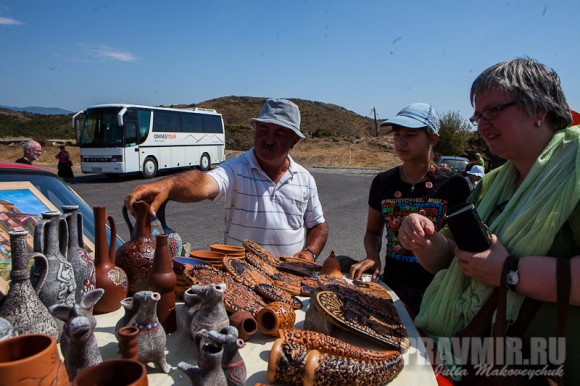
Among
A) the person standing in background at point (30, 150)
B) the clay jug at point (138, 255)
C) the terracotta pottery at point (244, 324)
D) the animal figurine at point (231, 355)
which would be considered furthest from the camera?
the person standing in background at point (30, 150)

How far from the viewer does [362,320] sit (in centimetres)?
158

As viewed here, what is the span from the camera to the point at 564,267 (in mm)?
1319

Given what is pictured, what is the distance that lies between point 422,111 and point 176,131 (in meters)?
16.5

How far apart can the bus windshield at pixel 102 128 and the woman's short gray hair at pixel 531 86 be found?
49.9ft

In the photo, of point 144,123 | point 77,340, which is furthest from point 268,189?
point 144,123

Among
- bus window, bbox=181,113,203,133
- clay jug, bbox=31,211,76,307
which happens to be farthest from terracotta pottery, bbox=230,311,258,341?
bus window, bbox=181,113,203,133

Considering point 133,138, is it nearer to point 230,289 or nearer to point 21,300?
point 230,289

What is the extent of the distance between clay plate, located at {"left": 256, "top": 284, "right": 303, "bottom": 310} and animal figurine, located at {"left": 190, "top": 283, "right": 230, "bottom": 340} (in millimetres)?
399

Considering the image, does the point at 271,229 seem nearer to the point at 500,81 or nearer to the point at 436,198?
the point at 436,198

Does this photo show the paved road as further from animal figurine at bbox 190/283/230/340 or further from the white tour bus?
animal figurine at bbox 190/283/230/340

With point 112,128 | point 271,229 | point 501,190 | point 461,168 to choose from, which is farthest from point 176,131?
point 501,190

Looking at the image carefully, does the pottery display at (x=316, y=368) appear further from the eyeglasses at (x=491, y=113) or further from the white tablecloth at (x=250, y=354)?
the eyeglasses at (x=491, y=113)

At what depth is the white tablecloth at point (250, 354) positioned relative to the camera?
4.20ft

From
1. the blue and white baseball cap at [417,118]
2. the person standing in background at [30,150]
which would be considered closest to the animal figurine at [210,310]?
the blue and white baseball cap at [417,118]
